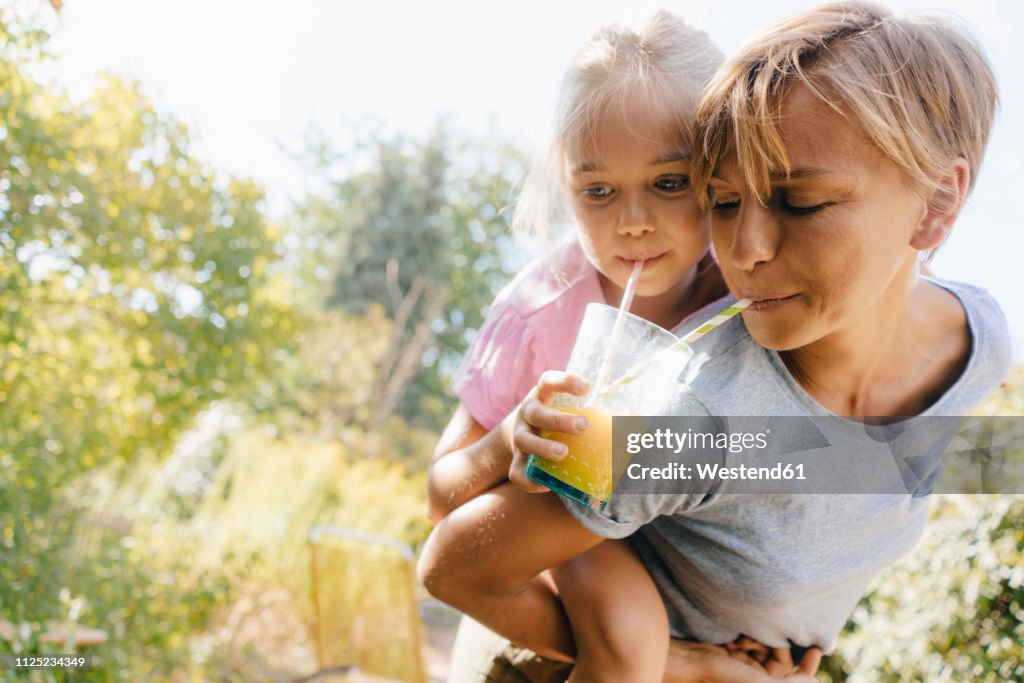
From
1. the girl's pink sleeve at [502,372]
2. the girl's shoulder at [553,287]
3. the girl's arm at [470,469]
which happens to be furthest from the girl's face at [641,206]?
the girl's arm at [470,469]

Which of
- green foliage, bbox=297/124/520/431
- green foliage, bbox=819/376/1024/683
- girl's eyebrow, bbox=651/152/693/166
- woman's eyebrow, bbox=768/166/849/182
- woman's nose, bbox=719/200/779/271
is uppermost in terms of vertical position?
green foliage, bbox=297/124/520/431

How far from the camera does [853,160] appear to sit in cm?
118

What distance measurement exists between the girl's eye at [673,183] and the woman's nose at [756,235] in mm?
422

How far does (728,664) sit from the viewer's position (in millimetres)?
1549

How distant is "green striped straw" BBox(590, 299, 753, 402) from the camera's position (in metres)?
1.25

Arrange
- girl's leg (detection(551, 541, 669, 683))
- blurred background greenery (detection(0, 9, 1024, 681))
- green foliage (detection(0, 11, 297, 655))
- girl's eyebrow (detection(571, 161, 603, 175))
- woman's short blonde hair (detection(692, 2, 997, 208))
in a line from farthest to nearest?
green foliage (detection(0, 11, 297, 655)), blurred background greenery (detection(0, 9, 1024, 681)), girl's eyebrow (detection(571, 161, 603, 175)), girl's leg (detection(551, 541, 669, 683)), woman's short blonde hair (detection(692, 2, 997, 208))

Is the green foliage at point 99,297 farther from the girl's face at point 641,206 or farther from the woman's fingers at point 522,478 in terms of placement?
the woman's fingers at point 522,478

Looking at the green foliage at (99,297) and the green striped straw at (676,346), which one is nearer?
the green striped straw at (676,346)

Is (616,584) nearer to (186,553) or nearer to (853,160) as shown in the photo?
(853,160)

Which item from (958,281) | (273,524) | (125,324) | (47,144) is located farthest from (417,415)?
(958,281)

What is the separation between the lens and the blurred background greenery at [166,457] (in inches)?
116

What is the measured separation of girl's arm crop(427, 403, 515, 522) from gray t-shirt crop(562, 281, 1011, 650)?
0.67 feet

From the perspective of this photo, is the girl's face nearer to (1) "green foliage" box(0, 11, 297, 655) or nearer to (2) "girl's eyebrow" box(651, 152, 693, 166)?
(2) "girl's eyebrow" box(651, 152, 693, 166)

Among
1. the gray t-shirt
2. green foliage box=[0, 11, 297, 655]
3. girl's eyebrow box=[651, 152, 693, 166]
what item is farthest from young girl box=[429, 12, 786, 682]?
green foliage box=[0, 11, 297, 655]
